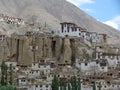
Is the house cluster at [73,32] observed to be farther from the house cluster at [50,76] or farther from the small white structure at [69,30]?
the house cluster at [50,76]

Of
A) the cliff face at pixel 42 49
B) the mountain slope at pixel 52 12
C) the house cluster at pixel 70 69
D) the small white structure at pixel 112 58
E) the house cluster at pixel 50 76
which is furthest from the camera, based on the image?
the mountain slope at pixel 52 12

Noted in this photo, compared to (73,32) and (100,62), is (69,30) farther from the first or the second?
(100,62)

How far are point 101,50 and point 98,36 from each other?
3548mm

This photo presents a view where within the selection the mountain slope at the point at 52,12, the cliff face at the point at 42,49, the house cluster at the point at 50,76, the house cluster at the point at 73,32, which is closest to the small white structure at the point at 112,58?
the cliff face at the point at 42,49

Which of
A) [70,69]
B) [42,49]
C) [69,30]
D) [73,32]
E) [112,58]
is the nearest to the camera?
[70,69]

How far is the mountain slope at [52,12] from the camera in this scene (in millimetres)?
77188

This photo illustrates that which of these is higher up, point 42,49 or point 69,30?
point 69,30

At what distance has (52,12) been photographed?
282ft

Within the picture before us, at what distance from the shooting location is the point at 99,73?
3394 cm

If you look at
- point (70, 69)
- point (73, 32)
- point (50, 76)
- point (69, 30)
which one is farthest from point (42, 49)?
point (50, 76)

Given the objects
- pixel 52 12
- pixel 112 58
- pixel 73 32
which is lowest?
pixel 112 58

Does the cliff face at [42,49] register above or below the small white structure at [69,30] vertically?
below

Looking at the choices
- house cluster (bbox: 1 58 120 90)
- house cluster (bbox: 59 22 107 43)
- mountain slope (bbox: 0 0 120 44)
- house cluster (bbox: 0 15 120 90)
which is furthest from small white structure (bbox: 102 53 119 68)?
mountain slope (bbox: 0 0 120 44)

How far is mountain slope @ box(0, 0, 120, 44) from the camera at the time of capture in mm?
77188
